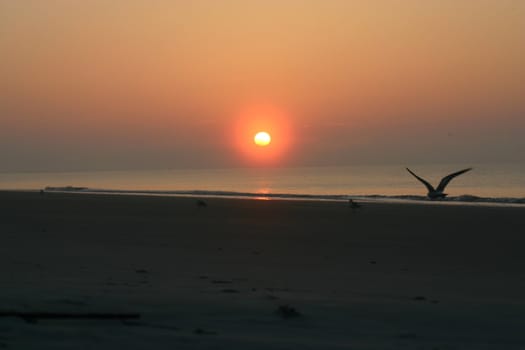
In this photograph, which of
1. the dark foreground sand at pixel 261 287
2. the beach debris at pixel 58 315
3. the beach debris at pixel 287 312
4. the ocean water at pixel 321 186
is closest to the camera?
the dark foreground sand at pixel 261 287

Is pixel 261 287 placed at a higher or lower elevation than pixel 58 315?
lower

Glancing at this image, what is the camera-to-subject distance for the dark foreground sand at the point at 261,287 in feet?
18.3

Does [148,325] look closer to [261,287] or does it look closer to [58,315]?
[58,315]

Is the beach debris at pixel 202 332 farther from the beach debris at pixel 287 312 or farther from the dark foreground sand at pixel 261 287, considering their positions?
the beach debris at pixel 287 312

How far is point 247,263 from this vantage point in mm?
10312

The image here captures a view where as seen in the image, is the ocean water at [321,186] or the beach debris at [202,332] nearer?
the beach debris at [202,332]

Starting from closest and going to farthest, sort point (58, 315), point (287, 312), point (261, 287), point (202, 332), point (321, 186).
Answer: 1. point (202, 332)
2. point (58, 315)
3. point (287, 312)
4. point (261, 287)
5. point (321, 186)

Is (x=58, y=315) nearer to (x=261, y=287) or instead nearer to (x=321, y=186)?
(x=261, y=287)

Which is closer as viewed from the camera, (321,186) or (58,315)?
(58,315)

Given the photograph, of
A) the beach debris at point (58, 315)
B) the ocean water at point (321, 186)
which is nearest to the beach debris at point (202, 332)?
the beach debris at point (58, 315)

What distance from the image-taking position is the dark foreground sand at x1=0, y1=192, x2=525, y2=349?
557 cm

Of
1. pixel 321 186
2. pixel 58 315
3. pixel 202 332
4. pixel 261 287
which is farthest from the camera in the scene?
pixel 321 186

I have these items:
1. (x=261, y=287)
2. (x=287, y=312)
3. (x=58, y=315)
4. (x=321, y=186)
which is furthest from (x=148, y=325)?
(x=321, y=186)

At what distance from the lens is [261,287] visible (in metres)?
8.03
